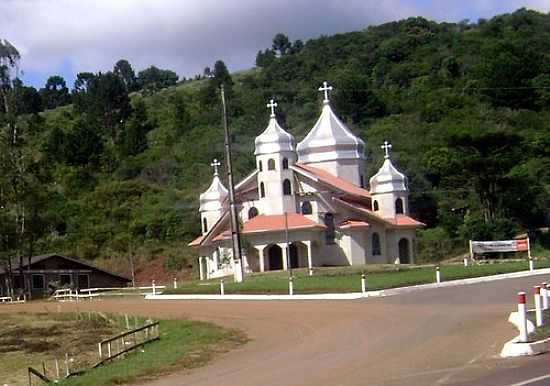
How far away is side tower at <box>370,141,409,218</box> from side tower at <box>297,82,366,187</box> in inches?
163

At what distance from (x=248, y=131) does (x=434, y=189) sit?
3039 cm

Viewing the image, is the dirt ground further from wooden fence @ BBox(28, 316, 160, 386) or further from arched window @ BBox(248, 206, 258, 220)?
arched window @ BBox(248, 206, 258, 220)

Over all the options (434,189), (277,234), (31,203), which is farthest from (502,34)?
(31,203)

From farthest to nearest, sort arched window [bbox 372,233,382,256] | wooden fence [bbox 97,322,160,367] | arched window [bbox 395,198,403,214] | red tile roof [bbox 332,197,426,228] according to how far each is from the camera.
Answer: arched window [bbox 395,198,403,214]
arched window [bbox 372,233,382,256]
red tile roof [bbox 332,197,426,228]
wooden fence [bbox 97,322,160,367]

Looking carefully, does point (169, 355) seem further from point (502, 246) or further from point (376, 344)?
point (502, 246)

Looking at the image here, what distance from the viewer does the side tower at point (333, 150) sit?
73.9 meters

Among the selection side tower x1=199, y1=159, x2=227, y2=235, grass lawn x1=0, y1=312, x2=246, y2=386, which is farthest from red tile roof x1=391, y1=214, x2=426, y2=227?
grass lawn x1=0, y1=312, x2=246, y2=386

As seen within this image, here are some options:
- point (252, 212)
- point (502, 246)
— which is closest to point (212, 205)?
point (252, 212)

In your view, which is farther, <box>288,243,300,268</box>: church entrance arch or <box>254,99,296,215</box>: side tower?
<box>254,99,296,215</box>: side tower

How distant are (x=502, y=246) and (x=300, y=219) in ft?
51.1

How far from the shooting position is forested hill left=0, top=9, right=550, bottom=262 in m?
68.1

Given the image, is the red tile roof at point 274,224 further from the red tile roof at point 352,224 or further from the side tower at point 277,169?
the red tile roof at point 352,224

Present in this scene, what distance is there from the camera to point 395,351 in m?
17.5

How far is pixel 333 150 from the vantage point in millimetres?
73812
